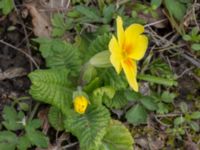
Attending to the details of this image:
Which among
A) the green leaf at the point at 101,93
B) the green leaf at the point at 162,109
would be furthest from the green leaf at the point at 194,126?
the green leaf at the point at 101,93

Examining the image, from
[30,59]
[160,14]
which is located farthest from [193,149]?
[30,59]

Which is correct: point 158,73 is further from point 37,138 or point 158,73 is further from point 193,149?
point 37,138

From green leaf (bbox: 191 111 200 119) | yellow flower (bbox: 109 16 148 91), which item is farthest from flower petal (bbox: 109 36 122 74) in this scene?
green leaf (bbox: 191 111 200 119)

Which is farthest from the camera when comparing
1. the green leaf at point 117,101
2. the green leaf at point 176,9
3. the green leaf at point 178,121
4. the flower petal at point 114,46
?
the green leaf at point 176,9

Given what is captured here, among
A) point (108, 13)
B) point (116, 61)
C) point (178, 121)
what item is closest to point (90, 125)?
point (116, 61)

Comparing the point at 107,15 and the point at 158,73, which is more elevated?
the point at 107,15

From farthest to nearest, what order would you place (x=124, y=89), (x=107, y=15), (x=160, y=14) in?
(x=160, y=14) < (x=107, y=15) < (x=124, y=89)

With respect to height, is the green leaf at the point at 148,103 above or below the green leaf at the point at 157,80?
below

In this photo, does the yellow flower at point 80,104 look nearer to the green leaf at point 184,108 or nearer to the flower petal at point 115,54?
the flower petal at point 115,54
